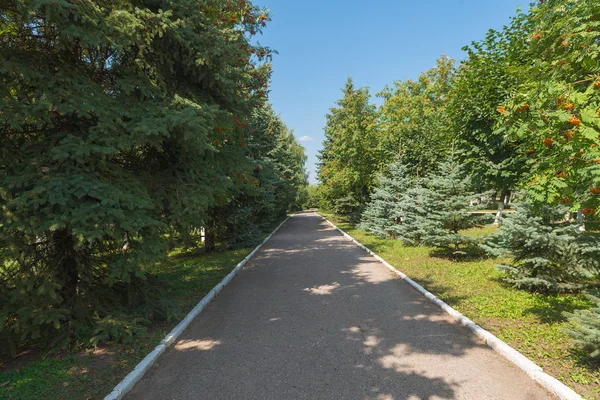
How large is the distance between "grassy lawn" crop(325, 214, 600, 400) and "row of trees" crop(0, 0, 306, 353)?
16.7 ft

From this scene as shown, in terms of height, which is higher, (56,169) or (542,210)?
(56,169)

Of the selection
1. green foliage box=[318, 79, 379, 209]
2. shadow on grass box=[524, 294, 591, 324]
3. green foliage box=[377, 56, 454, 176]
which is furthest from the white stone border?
green foliage box=[318, 79, 379, 209]

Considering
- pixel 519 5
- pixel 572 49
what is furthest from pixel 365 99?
pixel 572 49

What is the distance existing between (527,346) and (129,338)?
561 centimetres

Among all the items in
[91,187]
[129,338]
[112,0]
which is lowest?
[129,338]

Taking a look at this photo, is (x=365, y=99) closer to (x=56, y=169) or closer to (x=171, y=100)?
(x=171, y=100)

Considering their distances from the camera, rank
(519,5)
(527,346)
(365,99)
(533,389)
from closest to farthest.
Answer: (533,389), (527,346), (519,5), (365,99)

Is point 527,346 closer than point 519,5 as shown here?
Yes

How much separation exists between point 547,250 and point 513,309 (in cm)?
156

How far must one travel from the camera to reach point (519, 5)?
10.1 m

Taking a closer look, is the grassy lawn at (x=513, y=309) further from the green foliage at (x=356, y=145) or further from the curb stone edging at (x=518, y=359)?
the green foliage at (x=356, y=145)

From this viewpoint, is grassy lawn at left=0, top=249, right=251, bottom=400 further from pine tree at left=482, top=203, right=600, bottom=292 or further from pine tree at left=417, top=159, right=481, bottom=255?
pine tree at left=417, top=159, right=481, bottom=255

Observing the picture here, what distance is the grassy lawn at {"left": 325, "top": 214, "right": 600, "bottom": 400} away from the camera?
347 centimetres

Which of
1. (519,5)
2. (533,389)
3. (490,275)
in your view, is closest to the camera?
(533,389)
